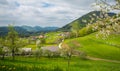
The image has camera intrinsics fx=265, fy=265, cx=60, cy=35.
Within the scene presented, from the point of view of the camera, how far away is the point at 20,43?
9112cm

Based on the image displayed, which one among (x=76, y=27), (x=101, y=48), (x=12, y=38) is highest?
(x=76, y=27)

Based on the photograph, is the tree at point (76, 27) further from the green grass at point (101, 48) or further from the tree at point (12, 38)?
the tree at point (12, 38)

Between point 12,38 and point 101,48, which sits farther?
point 101,48

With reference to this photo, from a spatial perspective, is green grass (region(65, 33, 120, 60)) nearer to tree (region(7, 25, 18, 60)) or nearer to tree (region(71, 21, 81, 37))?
tree (region(7, 25, 18, 60))

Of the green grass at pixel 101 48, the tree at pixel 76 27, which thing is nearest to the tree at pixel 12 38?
the green grass at pixel 101 48

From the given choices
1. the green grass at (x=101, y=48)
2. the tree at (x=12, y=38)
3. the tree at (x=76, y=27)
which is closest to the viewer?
the tree at (x=12, y=38)

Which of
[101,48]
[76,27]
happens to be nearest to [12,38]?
[101,48]

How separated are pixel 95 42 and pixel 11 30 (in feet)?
178

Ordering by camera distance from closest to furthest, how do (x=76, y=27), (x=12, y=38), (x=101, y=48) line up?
(x=12, y=38) → (x=101, y=48) → (x=76, y=27)

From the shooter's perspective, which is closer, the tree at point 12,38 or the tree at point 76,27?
the tree at point 12,38

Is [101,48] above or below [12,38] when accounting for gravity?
below

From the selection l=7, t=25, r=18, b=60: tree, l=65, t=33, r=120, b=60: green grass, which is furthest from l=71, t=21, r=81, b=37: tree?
l=7, t=25, r=18, b=60: tree

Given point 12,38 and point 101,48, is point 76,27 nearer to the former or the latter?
point 101,48

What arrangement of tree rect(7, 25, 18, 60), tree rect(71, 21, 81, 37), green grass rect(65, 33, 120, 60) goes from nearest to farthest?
1. tree rect(7, 25, 18, 60)
2. green grass rect(65, 33, 120, 60)
3. tree rect(71, 21, 81, 37)
